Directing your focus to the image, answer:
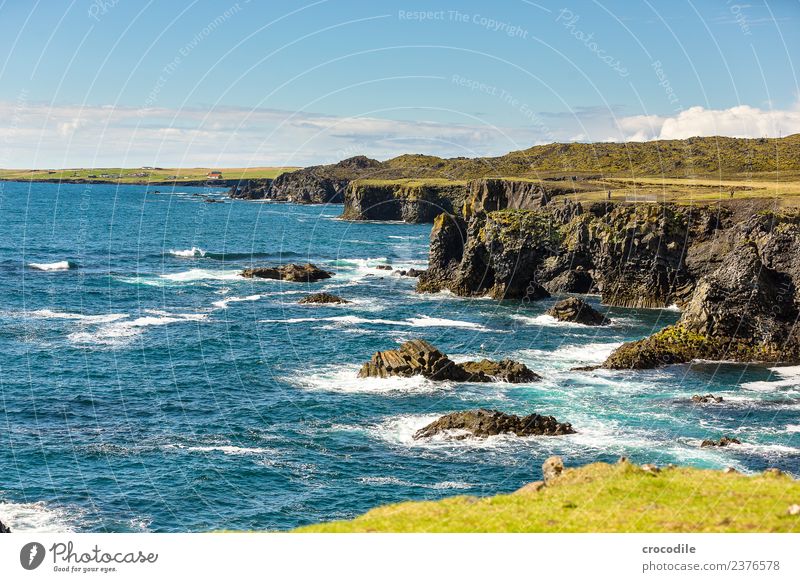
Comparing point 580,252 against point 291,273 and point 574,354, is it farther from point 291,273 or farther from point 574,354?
point 291,273

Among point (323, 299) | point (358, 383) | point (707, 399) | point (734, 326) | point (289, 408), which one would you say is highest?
point (734, 326)

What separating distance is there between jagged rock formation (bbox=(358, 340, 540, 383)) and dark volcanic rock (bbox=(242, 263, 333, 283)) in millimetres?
58296

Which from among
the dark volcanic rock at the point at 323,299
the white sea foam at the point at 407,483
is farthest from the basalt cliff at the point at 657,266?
the white sea foam at the point at 407,483

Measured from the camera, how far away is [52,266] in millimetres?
138250

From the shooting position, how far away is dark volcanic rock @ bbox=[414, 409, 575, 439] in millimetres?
56688

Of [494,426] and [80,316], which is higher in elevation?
[494,426]

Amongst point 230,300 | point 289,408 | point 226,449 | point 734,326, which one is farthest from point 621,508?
point 230,300

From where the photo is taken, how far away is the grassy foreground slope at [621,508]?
28750 mm

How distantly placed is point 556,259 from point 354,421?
213 feet

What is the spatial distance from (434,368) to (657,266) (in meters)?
46.4

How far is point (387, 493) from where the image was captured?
47.0 m

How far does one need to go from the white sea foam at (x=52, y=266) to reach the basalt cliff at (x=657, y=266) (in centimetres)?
6255

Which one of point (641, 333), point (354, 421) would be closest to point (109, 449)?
point (354, 421)
